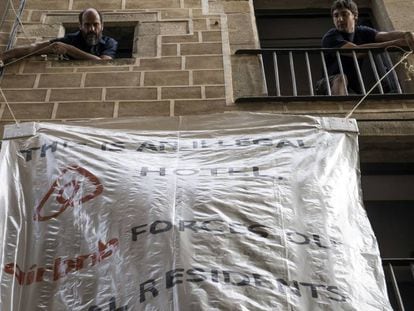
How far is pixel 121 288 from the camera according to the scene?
113 inches

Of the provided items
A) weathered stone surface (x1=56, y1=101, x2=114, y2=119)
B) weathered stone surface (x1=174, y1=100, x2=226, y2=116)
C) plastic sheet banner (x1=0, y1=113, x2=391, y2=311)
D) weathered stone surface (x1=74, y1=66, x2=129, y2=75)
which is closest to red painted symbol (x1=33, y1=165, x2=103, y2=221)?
→ plastic sheet banner (x1=0, y1=113, x2=391, y2=311)

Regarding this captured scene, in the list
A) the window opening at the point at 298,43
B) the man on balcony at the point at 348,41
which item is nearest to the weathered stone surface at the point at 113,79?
the window opening at the point at 298,43

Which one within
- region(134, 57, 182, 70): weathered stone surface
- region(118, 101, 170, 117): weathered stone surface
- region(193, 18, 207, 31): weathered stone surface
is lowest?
region(118, 101, 170, 117): weathered stone surface

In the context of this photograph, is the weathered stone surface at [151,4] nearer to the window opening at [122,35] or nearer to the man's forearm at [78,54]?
the window opening at [122,35]

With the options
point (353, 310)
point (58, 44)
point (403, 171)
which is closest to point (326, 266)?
point (353, 310)

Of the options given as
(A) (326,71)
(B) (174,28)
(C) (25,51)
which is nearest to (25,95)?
(C) (25,51)

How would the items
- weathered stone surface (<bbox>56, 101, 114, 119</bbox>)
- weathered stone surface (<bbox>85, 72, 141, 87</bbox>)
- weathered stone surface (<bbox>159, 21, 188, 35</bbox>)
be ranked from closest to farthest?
weathered stone surface (<bbox>56, 101, 114, 119</bbox>) < weathered stone surface (<bbox>85, 72, 141, 87</bbox>) < weathered stone surface (<bbox>159, 21, 188, 35</bbox>)

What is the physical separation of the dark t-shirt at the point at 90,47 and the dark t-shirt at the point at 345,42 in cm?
184

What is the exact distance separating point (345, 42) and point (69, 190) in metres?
2.94

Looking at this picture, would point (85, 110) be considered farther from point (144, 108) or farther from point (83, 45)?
point (83, 45)

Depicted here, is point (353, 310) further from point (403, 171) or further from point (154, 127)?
point (403, 171)

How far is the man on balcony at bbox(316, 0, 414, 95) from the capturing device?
5215 mm

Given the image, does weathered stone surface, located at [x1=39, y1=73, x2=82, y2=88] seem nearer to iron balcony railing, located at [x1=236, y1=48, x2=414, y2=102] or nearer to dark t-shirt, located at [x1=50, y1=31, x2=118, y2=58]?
dark t-shirt, located at [x1=50, y1=31, x2=118, y2=58]

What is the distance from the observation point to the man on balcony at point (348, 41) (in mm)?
5215
